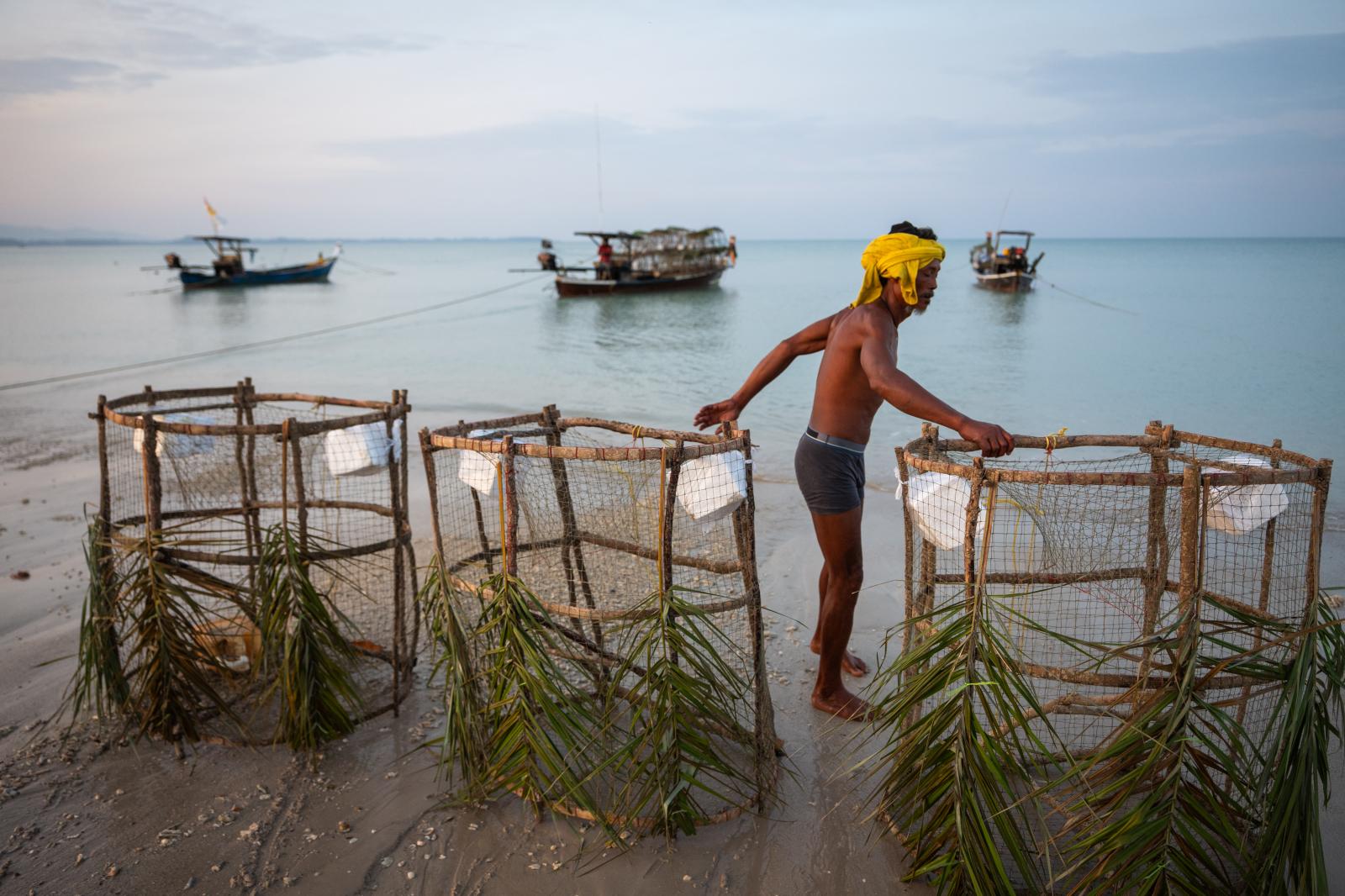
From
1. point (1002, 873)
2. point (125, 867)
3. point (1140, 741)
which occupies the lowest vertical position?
point (125, 867)

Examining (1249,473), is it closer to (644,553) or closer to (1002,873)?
(1002,873)

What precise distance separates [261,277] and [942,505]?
45.6 meters

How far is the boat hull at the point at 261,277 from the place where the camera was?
39594 millimetres

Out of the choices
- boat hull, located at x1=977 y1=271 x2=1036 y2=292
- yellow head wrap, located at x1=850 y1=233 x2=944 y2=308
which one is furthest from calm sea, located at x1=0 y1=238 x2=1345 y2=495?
yellow head wrap, located at x1=850 y1=233 x2=944 y2=308

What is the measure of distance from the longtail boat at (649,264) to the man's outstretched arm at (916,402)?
30.9m

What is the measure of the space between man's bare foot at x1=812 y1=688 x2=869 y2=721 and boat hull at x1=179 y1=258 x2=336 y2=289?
142 ft

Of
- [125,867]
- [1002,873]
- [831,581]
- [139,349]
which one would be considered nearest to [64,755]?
[125,867]

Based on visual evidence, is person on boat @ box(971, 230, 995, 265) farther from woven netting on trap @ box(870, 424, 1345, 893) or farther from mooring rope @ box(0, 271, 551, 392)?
woven netting on trap @ box(870, 424, 1345, 893)

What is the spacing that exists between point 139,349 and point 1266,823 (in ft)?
77.4

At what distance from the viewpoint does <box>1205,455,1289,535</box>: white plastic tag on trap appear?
2.58m

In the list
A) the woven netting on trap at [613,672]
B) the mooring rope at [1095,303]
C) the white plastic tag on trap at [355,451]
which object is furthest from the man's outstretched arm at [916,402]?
the mooring rope at [1095,303]

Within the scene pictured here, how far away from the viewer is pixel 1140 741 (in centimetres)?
235

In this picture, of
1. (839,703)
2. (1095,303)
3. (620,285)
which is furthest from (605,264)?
(839,703)

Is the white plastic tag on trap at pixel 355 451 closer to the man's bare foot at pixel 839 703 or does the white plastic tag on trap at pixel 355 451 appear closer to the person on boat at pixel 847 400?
the person on boat at pixel 847 400
